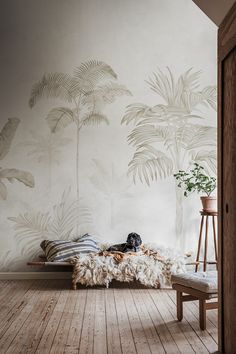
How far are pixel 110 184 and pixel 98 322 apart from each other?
101 inches

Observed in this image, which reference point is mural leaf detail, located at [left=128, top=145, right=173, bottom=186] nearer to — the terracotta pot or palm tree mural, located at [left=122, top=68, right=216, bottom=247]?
palm tree mural, located at [left=122, top=68, right=216, bottom=247]

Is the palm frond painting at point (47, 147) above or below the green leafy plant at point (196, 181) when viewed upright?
above

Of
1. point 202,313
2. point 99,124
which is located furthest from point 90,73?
point 202,313

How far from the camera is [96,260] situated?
5.92 m

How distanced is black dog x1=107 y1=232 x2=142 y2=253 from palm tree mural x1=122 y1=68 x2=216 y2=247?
0.66m

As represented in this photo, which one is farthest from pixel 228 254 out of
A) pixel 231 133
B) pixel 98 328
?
pixel 98 328

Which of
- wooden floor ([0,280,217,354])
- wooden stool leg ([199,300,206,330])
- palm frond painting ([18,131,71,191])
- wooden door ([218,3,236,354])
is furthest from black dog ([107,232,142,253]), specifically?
wooden door ([218,3,236,354])

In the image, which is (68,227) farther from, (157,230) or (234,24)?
(234,24)

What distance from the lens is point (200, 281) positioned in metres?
4.26

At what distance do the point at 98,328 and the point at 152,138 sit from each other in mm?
3065

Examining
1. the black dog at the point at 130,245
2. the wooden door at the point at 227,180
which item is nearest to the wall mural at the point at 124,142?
the black dog at the point at 130,245

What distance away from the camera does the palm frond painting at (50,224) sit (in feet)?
22.2

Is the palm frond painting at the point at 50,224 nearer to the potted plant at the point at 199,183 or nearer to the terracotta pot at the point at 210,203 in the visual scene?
the potted plant at the point at 199,183

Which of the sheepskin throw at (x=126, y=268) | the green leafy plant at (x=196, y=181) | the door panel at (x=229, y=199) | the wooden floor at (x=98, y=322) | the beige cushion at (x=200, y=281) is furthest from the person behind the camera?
the green leafy plant at (x=196, y=181)
